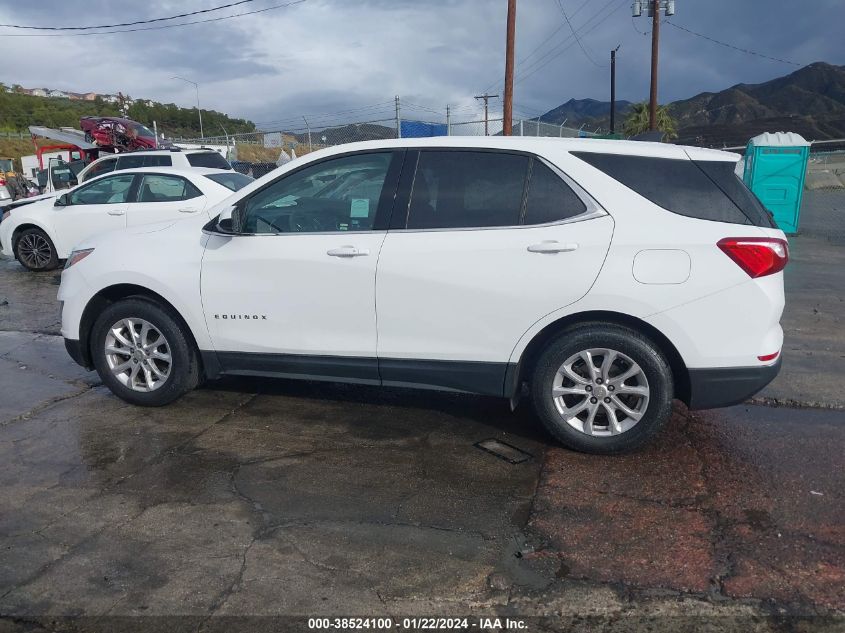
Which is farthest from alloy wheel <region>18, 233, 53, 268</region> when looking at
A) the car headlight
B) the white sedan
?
the car headlight

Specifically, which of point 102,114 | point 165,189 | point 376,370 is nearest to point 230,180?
point 165,189

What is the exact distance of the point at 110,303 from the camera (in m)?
5.17

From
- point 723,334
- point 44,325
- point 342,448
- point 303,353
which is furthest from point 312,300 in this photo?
point 44,325

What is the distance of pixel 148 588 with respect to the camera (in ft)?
9.76

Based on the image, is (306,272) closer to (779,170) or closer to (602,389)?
(602,389)

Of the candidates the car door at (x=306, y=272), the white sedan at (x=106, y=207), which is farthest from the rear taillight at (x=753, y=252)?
the white sedan at (x=106, y=207)

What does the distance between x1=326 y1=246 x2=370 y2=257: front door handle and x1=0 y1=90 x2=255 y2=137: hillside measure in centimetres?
6883

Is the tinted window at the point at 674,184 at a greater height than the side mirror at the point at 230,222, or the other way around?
the tinted window at the point at 674,184

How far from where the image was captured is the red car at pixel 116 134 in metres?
25.0

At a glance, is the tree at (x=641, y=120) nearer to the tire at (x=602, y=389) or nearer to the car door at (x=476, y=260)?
the car door at (x=476, y=260)

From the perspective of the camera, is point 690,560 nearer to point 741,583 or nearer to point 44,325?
point 741,583

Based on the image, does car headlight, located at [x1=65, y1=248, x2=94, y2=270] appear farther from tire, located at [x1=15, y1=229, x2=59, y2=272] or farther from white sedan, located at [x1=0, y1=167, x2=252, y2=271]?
tire, located at [x1=15, y1=229, x2=59, y2=272]

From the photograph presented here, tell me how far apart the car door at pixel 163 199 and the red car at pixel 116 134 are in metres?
16.0

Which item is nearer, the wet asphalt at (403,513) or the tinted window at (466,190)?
the wet asphalt at (403,513)
